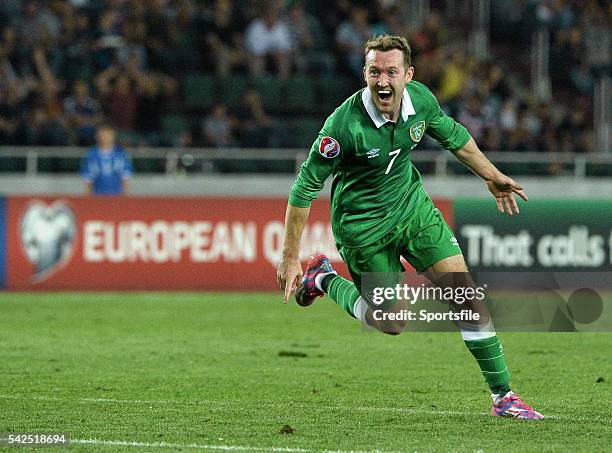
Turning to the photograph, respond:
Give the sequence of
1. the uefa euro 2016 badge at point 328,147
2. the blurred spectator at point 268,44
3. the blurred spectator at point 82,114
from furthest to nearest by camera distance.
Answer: the blurred spectator at point 268,44 < the blurred spectator at point 82,114 < the uefa euro 2016 badge at point 328,147

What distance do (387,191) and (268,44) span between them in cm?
1356

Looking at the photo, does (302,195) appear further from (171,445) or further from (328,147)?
(171,445)

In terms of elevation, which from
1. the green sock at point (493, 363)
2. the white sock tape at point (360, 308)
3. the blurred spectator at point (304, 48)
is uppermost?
the blurred spectator at point (304, 48)

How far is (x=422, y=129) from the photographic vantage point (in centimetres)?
769

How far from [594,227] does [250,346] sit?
24.5 ft

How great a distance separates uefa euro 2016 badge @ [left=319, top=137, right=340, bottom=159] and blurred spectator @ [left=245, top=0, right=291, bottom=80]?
13787mm

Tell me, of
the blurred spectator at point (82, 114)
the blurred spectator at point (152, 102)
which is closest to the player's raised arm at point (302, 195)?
the blurred spectator at point (82, 114)

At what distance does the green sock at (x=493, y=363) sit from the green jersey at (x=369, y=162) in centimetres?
87

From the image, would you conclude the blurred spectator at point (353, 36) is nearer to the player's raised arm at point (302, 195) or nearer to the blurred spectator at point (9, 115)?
the blurred spectator at point (9, 115)

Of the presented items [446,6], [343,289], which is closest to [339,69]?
[446,6]

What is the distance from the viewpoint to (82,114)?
19250 mm

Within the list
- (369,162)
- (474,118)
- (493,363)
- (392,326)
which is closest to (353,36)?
(474,118)

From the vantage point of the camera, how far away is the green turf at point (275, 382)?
6938mm

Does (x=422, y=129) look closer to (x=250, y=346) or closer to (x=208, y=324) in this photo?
(x=250, y=346)
